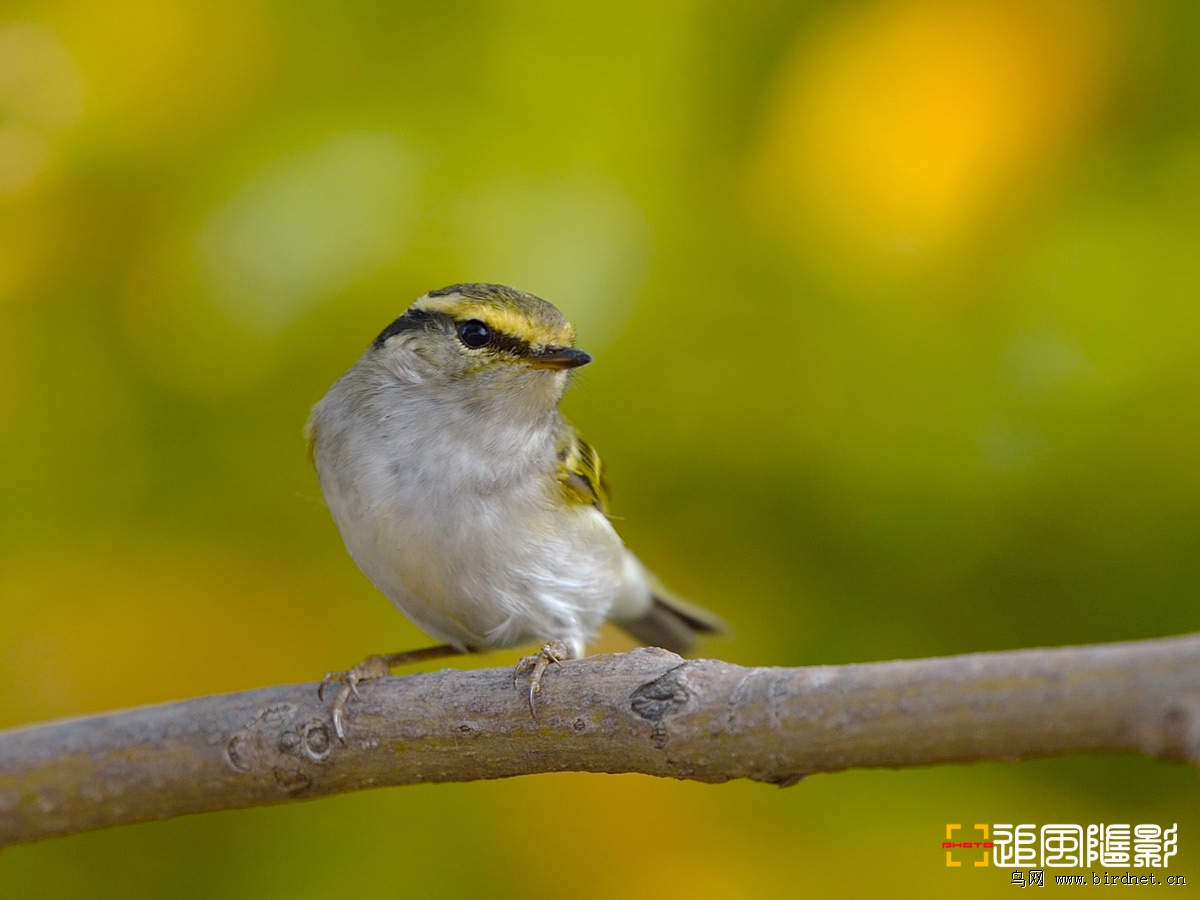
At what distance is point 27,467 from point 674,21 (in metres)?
1.07

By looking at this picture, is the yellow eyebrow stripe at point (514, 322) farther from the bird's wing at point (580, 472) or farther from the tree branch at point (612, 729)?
the tree branch at point (612, 729)

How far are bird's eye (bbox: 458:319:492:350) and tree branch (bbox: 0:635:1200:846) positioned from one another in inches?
15.0

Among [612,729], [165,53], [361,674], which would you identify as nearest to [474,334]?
[361,674]

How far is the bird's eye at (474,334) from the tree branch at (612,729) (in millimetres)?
380

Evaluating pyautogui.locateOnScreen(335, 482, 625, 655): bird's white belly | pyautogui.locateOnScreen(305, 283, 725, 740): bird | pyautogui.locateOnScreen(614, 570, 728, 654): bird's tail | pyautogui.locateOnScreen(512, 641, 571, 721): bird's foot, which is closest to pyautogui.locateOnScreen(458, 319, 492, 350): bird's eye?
pyautogui.locateOnScreen(305, 283, 725, 740): bird

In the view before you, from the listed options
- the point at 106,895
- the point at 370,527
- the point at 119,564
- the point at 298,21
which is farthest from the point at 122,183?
the point at 106,895

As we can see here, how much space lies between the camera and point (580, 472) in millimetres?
1338

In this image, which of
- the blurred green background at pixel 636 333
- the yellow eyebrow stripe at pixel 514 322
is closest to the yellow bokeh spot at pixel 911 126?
the blurred green background at pixel 636 333

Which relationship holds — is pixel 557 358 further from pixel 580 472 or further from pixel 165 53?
pixel 165 53

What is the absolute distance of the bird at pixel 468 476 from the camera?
118cm

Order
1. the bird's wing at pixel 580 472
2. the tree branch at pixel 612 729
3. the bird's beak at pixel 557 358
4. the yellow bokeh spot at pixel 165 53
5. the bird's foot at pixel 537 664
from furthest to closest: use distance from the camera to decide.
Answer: the yellow bokeh spot at pixel 165 53 → the bird's wing at pixel 580 472 → the bird's beak at pixel 557 358 → the bird's foot at pixel 537 664 → the tree branch at pixel 612 729

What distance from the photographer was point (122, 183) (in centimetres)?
144

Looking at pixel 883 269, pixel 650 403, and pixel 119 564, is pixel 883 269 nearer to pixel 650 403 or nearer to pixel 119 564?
pixel 650 403

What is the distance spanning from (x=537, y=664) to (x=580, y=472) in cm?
38
